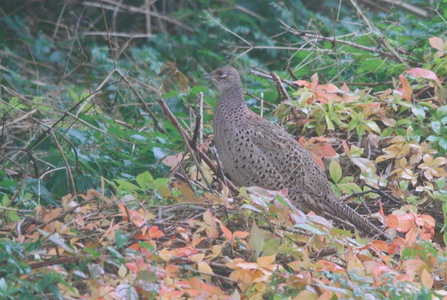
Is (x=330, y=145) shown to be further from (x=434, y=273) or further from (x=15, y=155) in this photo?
(x=15, y=155)

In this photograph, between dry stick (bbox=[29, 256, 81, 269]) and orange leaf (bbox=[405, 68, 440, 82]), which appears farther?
orange leaf (bbox=[405, 68, 440, 82])

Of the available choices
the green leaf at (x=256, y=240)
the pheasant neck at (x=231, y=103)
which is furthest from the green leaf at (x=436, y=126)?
the green leaf at (x=256, y=240)

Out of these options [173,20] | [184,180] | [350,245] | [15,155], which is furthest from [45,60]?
[350,245]

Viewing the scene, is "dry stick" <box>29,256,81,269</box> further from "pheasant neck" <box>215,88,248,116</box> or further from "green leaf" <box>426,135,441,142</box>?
"green leaf" <box>426,135,441,142</box>

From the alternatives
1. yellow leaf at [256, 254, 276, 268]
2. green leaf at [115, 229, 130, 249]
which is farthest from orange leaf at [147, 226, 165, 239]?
yellow leaf at [256, 254, 276, 268]

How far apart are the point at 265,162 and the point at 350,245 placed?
1207mm

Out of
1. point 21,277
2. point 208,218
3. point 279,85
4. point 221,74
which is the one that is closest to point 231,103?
point 221,74

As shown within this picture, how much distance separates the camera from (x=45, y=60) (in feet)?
27.8

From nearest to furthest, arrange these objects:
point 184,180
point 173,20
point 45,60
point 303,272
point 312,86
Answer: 1. point 303,272
2. point 184,180
3. point 312,86
4. point 45,60
5. point 173,20

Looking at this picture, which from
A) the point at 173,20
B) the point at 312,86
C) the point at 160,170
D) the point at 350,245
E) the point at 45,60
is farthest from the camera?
the point at 173,20

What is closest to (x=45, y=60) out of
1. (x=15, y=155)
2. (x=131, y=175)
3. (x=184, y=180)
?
(x=15, y=155)

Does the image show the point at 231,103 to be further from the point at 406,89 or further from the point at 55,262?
the point at 55,262

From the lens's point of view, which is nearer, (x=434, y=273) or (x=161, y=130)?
(x=434, y=273)

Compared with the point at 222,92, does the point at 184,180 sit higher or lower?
lower
